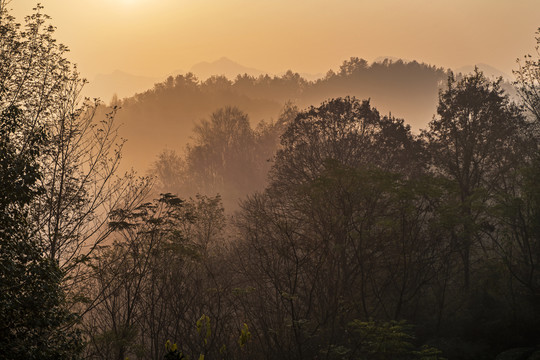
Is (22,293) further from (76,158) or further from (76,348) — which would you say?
(76,158)

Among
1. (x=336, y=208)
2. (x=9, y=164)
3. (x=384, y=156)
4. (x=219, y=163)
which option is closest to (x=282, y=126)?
(x=219, y=163)

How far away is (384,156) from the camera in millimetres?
22734

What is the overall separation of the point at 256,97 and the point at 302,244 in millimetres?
103711

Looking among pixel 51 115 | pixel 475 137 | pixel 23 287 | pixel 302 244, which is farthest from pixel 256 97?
pixel 23 287

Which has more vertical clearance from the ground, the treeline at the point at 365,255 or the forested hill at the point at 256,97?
the forested hill at the point at 256,97

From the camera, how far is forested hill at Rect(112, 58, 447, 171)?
10769cm

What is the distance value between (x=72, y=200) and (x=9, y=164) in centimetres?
545

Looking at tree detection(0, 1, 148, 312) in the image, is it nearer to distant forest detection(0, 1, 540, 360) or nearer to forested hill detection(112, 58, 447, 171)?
distant forest detection(0, 1, 540, 360)

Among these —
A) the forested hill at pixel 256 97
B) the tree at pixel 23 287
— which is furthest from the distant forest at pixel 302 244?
the forested hill at pixel 256 97

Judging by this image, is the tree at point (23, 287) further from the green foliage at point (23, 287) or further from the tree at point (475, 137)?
the tree at point (475, 137)

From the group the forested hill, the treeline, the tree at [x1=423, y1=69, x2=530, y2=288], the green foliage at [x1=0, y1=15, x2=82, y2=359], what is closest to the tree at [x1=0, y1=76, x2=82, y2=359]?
the green foliage at [x1=0, y1=15, x2=82, y2=359]

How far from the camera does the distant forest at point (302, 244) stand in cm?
911

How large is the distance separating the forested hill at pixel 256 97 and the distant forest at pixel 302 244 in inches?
3259

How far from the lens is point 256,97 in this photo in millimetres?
117438
